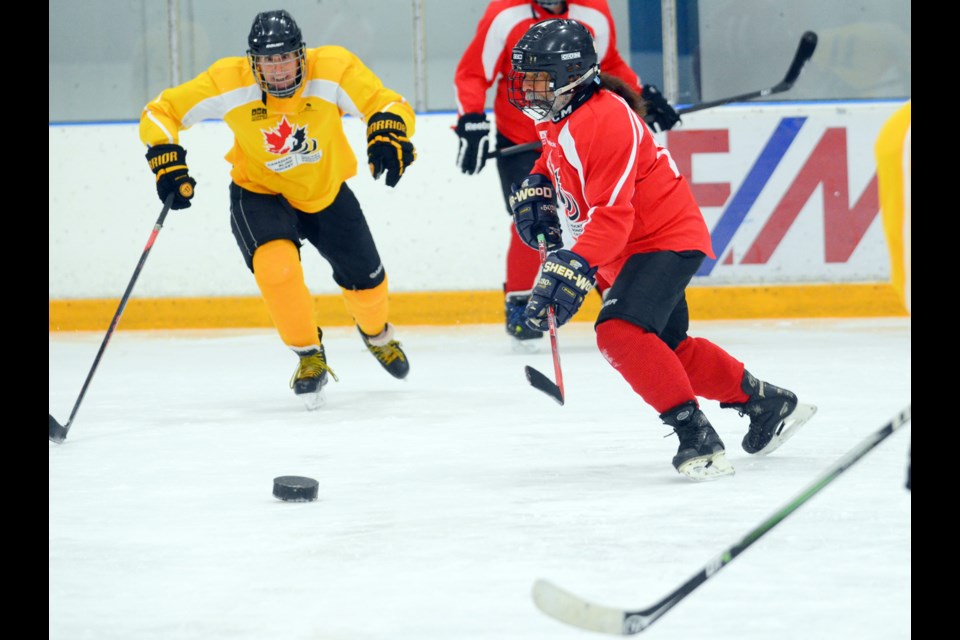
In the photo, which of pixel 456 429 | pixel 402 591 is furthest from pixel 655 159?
pixel 402 591

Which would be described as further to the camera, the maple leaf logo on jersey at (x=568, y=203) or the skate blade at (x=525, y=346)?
the skate blade at (x=525, y=346)

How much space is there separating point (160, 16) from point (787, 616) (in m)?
5.27

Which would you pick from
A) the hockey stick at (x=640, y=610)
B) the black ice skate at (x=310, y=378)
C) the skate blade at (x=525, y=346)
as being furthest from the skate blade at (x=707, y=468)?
the skate blade at (x=525, y=346)

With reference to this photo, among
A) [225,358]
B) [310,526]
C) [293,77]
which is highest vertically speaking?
[293,77]

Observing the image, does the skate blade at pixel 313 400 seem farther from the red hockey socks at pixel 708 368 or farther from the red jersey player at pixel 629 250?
the red hockey socks at pixel 708 368

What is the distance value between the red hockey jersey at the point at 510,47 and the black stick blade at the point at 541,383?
1.94m

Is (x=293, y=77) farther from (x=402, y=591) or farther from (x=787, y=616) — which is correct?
(x=787, y=616)

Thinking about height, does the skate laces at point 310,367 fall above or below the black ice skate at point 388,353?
above

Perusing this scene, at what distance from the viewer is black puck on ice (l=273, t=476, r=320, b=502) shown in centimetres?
268

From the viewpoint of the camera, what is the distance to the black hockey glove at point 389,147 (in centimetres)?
400

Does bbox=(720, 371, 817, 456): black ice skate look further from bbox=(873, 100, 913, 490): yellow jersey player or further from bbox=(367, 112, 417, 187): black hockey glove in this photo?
bbox=(873, 100, 913, 490): yellow jersey player

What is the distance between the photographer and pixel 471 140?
514 cm
